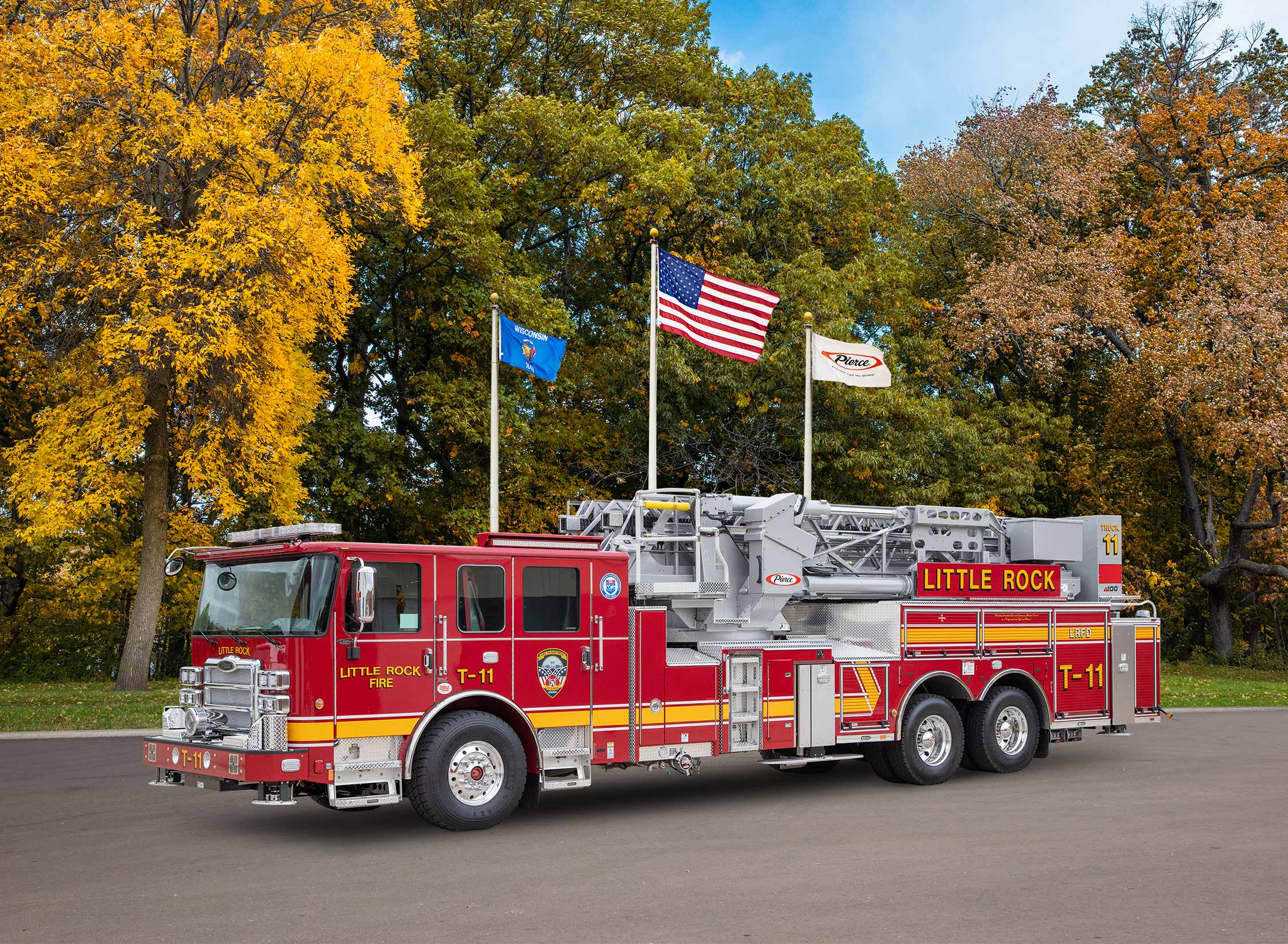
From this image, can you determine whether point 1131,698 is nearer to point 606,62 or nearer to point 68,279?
point 68,279

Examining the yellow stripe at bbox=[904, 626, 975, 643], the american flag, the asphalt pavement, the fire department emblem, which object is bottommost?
the asphalt pavement

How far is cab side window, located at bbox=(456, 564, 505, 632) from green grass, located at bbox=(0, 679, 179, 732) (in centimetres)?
1042

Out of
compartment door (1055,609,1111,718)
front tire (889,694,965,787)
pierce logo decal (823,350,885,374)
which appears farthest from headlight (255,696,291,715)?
pierce logo decal (823,350,885,374)

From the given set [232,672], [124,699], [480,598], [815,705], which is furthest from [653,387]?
[124,699]

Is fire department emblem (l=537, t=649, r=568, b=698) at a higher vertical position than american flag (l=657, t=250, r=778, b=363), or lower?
lower

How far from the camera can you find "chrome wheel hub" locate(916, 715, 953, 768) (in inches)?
563

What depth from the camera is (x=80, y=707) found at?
21438 mm

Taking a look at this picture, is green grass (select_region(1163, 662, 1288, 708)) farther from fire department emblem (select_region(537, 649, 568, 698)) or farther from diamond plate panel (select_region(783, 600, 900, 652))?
fire department emblem (select_region(537, 649, 568, 698))

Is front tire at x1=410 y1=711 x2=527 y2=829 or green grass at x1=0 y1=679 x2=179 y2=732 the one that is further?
green grass at x1=0 y1=679 x2=179 y2=732

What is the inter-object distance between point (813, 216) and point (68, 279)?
18.0 meters

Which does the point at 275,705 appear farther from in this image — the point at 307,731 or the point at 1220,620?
the point at 1220,620

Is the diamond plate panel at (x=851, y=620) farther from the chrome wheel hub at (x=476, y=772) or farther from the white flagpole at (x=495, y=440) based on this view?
the chrome wheel hub at (x=476, y=772)

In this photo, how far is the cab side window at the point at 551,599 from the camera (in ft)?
37.8

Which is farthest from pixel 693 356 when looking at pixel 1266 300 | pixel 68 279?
pixel 1266 300
